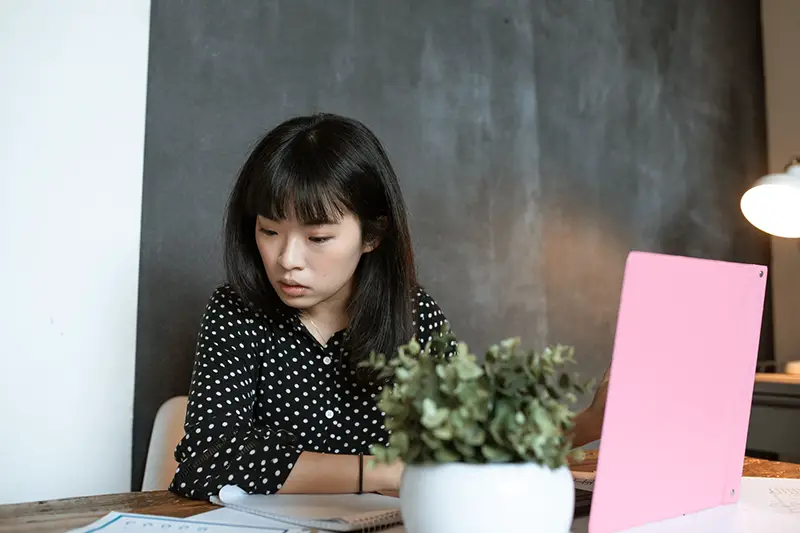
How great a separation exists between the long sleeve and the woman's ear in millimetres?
221

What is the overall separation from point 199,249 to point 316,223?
62cm

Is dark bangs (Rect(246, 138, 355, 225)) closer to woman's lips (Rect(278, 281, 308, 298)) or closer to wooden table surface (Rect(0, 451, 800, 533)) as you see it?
woman's lips (Rect(278, 281, 308, 298))

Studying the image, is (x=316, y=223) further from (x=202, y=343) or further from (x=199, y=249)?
(x=199, y=249)

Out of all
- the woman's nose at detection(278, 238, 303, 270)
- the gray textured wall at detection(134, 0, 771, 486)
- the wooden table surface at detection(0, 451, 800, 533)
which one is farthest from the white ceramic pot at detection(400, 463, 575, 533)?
the gray textured wall at detection(134, 0, 771, 486)

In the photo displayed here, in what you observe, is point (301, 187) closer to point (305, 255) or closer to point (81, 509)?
point (305, 255)

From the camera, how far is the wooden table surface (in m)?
0.78

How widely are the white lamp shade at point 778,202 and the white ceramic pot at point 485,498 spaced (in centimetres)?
153

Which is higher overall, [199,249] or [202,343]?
[199,249]

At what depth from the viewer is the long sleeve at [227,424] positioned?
95 cm

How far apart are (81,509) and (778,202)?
1.69 m

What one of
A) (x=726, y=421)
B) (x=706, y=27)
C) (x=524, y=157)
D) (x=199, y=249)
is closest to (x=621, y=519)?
(x=726, y=421)

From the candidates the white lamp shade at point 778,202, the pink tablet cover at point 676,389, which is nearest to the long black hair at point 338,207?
the pink tablet cover at point 676,389

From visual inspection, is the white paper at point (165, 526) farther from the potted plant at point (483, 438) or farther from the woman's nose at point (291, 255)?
the woman's nose at point (291, 255)

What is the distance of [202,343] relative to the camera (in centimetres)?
115
